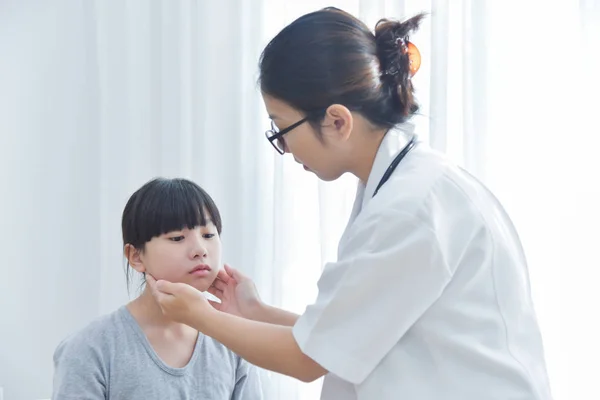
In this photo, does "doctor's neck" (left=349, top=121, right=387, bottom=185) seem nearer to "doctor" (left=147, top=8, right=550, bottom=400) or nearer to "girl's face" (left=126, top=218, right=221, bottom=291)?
"doctor" (left=147, top=8, right=550, bottom=400)

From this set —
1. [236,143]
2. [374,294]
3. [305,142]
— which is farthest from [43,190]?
[374,294]

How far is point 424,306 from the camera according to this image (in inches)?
44.3

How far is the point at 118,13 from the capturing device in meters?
2.34

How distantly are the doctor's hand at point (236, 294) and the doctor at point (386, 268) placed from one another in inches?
13.3

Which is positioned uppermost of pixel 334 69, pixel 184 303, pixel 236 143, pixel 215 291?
pixel 334 69

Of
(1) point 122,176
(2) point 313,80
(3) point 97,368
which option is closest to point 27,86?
(1) point 122,176

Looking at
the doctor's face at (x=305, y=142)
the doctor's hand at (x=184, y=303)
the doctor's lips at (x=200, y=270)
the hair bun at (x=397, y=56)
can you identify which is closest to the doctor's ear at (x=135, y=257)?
the doctor's lips at (x=200, y=270)

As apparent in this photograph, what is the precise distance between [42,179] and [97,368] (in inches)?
38.4

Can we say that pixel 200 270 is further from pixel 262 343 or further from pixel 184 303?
pixel 262 343


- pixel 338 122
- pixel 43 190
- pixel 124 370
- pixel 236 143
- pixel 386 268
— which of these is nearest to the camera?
pixel 386 268

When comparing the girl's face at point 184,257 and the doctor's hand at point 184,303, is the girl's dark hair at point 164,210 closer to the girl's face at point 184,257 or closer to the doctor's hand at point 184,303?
the girl's face at point 184,257

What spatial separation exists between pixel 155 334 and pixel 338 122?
734mm

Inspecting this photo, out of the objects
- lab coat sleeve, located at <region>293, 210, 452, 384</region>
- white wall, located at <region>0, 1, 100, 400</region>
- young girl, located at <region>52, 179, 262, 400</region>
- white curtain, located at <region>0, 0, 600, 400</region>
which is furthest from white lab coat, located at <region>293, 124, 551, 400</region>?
white wall, located at <region>0, 1, 100, 400</region>

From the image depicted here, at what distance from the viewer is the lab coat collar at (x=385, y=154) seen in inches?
49.1
